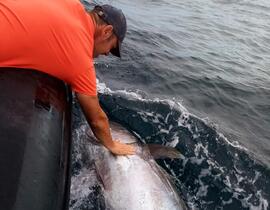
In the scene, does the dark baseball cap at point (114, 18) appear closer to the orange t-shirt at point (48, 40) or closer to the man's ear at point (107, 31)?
the man's ear at point (107, 31)

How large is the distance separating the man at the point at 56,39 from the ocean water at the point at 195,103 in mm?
1417

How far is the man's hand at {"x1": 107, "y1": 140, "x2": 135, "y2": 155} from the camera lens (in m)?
4.92

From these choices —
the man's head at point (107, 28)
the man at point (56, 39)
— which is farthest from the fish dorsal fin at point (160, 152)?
the man's head at point (107, 28)

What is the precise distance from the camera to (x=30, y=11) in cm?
382

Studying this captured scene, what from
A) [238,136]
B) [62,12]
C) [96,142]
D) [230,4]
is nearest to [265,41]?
[230,4]

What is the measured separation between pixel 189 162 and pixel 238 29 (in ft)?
26.1

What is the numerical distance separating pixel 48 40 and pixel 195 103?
14.2ft

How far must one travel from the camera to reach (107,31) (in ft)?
14.3

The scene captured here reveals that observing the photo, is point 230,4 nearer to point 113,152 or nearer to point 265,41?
point 265,41

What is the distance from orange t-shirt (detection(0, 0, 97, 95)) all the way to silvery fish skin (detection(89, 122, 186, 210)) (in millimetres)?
1166

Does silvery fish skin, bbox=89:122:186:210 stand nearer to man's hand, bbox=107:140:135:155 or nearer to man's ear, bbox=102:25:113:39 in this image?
man's hand, bbox=107:140:135:155

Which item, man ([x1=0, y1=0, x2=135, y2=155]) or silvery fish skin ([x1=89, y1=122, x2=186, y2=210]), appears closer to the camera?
man ([x1=0, y1=0, x2=135, y2=155])

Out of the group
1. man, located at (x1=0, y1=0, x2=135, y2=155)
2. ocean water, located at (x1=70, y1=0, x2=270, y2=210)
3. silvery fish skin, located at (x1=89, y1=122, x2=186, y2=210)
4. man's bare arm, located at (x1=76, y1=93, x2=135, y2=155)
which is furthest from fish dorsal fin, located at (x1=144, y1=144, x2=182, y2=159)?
man, located at (x1=0, y1=0, x2=135, y2=155)

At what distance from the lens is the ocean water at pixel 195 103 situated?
18.6ft
